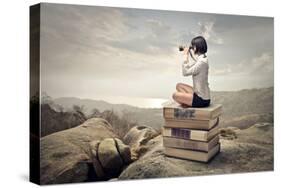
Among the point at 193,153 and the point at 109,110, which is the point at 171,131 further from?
the point at 109,110

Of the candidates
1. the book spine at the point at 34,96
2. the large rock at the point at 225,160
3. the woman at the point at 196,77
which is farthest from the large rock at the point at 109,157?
the woman at the point at 196,77

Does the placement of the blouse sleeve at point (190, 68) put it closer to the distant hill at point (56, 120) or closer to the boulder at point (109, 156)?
the boulder at point (109, 156)

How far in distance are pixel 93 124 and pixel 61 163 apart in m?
0.64

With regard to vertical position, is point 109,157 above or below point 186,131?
below

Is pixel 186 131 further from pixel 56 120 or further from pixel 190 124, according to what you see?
pixel 56 120

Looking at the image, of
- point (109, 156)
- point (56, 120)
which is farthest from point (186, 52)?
point (56, 120)

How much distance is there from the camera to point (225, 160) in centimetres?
868

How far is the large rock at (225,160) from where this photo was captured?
26.7 ft

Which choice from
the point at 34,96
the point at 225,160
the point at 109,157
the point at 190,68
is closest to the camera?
the point at 34,96

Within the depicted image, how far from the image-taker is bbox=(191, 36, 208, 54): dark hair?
852 cm

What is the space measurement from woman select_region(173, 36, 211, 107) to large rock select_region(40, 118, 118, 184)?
1256 millimetres

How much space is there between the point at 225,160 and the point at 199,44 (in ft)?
5.36

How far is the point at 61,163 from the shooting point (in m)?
7.55

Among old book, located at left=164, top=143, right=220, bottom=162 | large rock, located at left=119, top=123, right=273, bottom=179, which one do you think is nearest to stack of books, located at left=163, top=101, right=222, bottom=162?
old book, located at left=164, top=143, right=220, bottom=162
